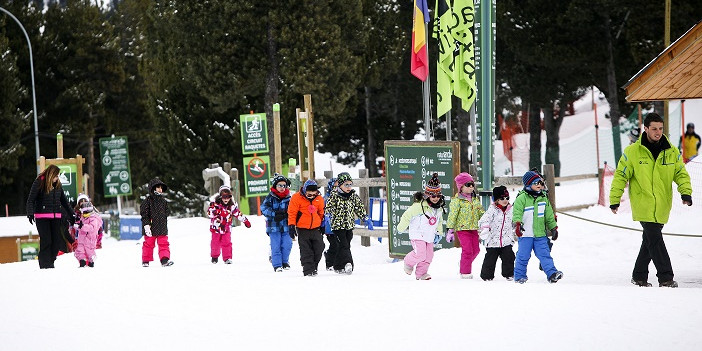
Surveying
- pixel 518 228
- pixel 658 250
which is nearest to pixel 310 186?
pixel 518 228

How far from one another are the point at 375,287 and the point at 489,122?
5503 millimetres

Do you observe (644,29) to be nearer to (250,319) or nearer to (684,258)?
(684,258)

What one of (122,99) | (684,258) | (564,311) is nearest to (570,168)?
(122,99)

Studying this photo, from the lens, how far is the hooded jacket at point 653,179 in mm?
10969

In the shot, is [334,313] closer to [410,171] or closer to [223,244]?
[410,171]

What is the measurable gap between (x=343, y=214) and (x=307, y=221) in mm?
516

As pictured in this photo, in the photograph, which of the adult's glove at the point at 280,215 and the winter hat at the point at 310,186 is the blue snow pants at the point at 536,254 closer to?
the winter hat at the point at 310,186

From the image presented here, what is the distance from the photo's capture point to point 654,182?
11000 mm

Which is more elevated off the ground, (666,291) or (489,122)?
(489,122)

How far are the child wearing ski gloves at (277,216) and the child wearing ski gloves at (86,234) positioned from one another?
15.8 ft

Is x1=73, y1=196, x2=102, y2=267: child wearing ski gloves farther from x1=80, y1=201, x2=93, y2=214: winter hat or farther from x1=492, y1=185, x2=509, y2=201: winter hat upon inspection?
x1=492, y1=185, x2=509, y2=201: winter hat

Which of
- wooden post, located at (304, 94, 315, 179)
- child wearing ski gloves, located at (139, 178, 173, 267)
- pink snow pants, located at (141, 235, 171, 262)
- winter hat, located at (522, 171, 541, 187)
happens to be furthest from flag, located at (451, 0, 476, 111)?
pink snow pants, located at (141, 235, 171, 262)

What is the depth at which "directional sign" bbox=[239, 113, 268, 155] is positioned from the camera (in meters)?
28.5

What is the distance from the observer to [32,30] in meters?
53.4
